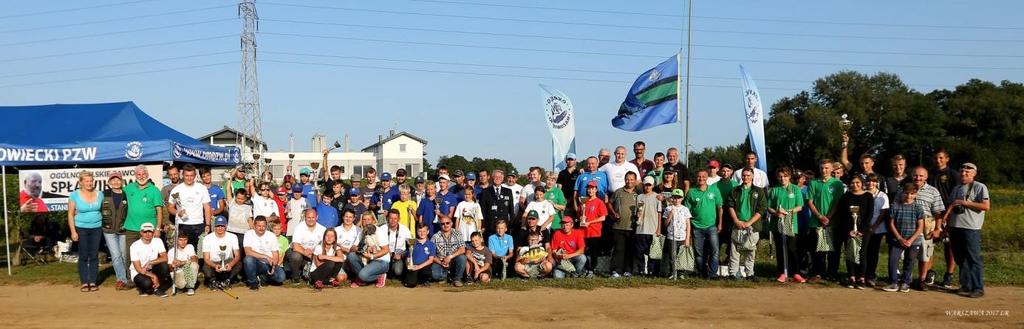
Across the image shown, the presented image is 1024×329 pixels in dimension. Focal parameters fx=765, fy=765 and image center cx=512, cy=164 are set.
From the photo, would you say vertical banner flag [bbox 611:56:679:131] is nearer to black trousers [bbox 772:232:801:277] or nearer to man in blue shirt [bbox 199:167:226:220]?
black trousers [bbox 772:232:801:277]

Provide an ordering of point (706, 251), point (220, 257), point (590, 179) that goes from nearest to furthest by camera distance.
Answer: point (220, 257) → point (706, 251) → point (590, 179)

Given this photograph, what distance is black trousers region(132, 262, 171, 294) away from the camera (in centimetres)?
940

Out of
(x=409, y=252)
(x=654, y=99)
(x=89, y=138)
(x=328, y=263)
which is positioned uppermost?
(x=654, y=99)

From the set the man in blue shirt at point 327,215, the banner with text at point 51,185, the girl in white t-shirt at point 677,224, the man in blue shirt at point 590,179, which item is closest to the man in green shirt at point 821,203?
the girl in white t-shirt at point 677,224

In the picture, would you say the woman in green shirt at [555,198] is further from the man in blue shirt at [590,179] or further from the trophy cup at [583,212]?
the trophy cup at [583,212]

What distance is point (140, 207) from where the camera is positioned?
33.0 feet

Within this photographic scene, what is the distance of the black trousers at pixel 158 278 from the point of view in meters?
9.40

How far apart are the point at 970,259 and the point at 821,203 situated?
1.78 meters

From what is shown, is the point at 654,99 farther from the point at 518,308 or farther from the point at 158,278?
the point at 158,278

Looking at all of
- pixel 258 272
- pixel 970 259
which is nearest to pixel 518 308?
pixel 258 272

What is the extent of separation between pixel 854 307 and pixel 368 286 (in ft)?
19.4

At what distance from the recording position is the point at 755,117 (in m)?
12.6

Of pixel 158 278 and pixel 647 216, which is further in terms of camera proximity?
pixel 647 216

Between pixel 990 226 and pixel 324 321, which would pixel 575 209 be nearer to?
pixel 324 321
